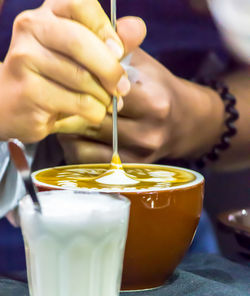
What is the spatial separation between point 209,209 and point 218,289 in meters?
0.51

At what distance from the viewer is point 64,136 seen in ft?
2.45

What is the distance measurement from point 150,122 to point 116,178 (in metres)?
0.20

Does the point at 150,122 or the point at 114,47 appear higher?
the point at 114,47

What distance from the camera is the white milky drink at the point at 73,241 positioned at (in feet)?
1.47

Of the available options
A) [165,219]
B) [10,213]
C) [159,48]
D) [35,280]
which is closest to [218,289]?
[165,219]

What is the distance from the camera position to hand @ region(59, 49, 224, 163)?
73 cm

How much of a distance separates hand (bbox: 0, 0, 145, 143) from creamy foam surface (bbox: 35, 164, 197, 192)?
2.5 inches

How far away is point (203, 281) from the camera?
0.57m

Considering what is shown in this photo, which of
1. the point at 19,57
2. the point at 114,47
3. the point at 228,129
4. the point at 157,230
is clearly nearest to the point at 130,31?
the point at 114,47

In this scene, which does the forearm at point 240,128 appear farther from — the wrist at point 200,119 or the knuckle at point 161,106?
the knuckle at point 161,106

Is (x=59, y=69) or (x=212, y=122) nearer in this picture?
(x=59, y=69)

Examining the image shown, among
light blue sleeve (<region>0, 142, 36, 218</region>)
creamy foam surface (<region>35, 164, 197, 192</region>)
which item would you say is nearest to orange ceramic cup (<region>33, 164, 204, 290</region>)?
creamy foam surface (<region>35, 164, 197, 192</region>)

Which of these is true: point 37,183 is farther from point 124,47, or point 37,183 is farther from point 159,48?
point 159,48

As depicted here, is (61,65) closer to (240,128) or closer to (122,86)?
(122,86)
